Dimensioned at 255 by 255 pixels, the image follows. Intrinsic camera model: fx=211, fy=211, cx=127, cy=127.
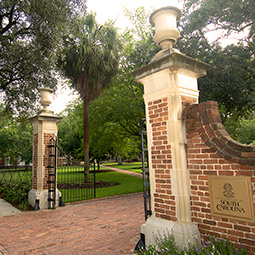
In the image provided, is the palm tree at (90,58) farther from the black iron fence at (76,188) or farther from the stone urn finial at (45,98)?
the stone urn finial at (45,98)

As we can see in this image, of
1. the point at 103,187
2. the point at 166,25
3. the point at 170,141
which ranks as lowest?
the point at 103,187

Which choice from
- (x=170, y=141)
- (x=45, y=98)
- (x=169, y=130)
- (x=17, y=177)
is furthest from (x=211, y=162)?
(x=17, y=177)

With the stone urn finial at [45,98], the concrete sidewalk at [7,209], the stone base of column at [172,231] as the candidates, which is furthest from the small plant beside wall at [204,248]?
the stone urn finial at [45,98]

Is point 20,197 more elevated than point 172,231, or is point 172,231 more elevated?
point 172,231

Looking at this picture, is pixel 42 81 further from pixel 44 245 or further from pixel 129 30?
pixel 44 245

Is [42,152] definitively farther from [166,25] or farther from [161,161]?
[166,25]

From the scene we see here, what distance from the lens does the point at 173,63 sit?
324cm

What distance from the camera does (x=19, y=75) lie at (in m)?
11.0

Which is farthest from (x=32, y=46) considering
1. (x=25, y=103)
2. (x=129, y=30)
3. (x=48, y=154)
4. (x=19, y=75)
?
(x=129, y=30)

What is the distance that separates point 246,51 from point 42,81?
10242mm

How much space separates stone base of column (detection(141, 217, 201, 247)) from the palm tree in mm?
9780

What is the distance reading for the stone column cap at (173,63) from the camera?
324 cm

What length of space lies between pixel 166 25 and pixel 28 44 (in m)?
9.43

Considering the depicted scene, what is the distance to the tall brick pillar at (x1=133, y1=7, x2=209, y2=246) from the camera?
319 cm
